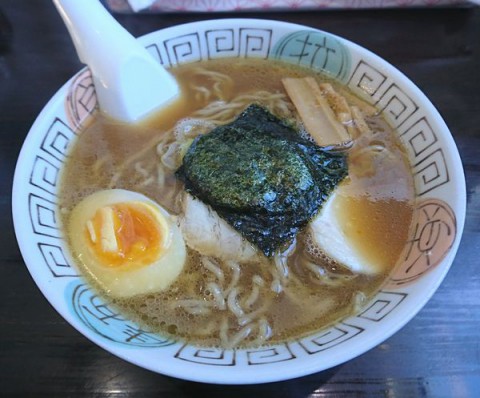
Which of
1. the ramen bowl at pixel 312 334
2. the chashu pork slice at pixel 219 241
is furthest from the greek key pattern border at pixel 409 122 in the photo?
the chashu pork slice at pixel 219 241

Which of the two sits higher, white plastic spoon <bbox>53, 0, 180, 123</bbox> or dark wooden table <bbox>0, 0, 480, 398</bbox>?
white plastic spoon <bbox>53, 0, 180, 123</bbox>

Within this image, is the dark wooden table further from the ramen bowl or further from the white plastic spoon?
the white plastic spoon

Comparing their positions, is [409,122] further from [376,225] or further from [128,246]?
[128,246]

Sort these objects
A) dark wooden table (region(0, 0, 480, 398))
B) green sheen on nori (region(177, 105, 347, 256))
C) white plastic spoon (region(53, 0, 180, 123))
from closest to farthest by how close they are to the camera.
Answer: dark wooden table (region(0, 0, 480, 398)) → green sheen on nori (region(177, 105, 347, 256)) → white plastic spoon (region(53, 0, 180, 123))

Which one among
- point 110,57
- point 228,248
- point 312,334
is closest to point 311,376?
point 312,334

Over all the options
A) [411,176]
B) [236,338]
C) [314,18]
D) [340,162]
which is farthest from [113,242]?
[314,18]

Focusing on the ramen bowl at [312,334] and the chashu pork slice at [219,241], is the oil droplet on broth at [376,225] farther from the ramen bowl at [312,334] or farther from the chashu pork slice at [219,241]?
the chashu pork slice at [219,241]

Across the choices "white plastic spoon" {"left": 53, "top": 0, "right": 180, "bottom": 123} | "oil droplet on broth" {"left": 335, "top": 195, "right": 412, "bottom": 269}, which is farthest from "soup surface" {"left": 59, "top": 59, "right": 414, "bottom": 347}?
"white plastic spoon" {"left": 53, "top": 0, "right": 180, "bottom": 123}
